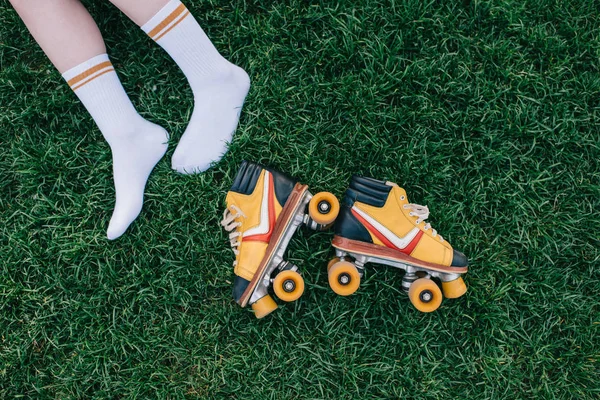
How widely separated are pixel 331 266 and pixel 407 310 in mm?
425

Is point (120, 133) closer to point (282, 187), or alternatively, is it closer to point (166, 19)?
point (166, 19)

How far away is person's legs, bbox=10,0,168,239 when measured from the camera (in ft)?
6.72

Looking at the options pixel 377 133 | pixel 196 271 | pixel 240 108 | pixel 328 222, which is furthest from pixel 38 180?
pixel 377 133

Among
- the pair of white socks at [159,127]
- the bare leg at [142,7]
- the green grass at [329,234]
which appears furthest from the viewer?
the green grass at [329,234]

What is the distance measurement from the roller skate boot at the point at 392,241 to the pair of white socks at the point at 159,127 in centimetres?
68

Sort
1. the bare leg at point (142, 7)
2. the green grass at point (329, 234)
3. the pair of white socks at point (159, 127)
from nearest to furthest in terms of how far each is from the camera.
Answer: the bare leg at point (142, 7), the pair of white socks at point (159, 127), the green grass at point (329, 234)

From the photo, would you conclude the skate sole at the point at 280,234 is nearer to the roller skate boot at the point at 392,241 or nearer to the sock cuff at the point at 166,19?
the roller skate boot at the point at 392,241

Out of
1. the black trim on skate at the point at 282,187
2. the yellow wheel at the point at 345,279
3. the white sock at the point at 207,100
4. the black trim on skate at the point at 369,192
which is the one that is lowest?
the yellow wheel at the point at 345,279

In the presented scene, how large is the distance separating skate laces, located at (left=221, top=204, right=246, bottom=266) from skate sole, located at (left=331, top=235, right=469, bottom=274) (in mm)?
433

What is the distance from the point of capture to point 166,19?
6.71 feet

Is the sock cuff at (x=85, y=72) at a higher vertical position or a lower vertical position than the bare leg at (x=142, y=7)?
lower

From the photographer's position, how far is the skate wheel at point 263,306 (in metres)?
2.15

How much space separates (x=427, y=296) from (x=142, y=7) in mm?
1703

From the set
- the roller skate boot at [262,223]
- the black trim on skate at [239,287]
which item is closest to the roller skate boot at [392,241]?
the roller skate boot at [262,223]
